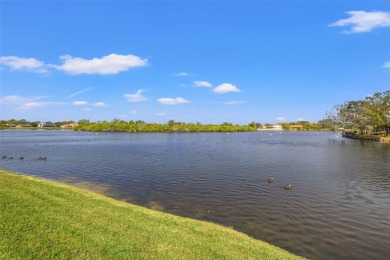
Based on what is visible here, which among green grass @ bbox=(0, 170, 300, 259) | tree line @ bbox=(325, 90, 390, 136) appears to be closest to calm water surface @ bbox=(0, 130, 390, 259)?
green grass @ bbox=(0, 170, 300, 259)

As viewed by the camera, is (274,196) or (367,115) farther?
(367,115)

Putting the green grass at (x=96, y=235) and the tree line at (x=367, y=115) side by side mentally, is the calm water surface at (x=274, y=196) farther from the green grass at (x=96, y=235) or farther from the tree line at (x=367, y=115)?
the tree line at (x=367, y=115)

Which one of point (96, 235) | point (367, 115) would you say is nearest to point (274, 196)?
point (96, 235)

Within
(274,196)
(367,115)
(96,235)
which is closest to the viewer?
(96,235)

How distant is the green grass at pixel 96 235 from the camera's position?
1093 centimetres

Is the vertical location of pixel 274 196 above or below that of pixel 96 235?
below

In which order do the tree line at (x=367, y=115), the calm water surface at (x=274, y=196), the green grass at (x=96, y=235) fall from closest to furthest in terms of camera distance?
1. the green grass at (x=96, y=235)
2. the calm water surface at (x=274, y=196)
3. the tree line at (x=367, y=115)

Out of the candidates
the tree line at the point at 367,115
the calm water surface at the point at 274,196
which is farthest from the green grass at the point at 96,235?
the tree line at the point at 367,115

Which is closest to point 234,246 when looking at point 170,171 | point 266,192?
point 266,192

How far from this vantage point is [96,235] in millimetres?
12602

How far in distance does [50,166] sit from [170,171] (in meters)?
21.3

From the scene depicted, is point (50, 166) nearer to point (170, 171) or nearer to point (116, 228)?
point (170, 171)

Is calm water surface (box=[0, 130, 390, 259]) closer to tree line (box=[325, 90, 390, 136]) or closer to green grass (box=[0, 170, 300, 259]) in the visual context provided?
green grass (box=[0, 170, 300, 259])

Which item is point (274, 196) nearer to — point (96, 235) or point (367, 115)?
point (96, 235)
